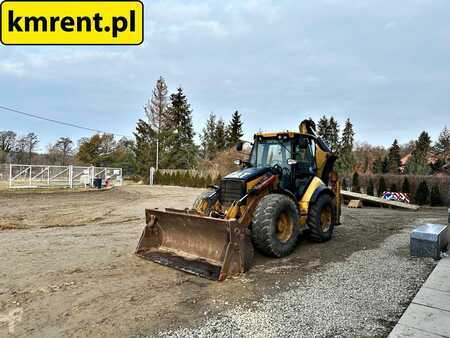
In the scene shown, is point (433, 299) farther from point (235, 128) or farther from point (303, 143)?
point (235, 128)

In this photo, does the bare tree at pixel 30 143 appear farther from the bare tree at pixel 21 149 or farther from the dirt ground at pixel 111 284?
the dirt ground at pixel 111 284

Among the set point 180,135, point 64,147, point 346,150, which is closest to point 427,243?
point 180,135

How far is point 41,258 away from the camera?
5.25 meters

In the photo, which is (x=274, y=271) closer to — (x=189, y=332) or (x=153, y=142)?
(x=189, y=332)

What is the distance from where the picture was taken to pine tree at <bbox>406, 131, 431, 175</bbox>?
106ft

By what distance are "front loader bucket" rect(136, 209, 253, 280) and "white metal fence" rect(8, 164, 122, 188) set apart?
18925 millimetres

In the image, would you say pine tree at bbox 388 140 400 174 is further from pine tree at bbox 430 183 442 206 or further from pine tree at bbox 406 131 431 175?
pine tree at bbox 430 183 442 206

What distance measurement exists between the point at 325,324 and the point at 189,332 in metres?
1.26

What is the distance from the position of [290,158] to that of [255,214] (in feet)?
5.89

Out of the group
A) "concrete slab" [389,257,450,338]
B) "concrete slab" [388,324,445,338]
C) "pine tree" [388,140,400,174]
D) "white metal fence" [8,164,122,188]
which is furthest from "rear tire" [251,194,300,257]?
"pine tree" [388,140,400,174]

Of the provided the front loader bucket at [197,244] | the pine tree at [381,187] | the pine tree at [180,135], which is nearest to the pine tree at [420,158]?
the pine tree at [381,187]

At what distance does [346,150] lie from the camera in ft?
144

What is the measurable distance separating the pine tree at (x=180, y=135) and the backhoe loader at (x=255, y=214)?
31.8 m

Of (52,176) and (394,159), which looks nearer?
(52,176)
